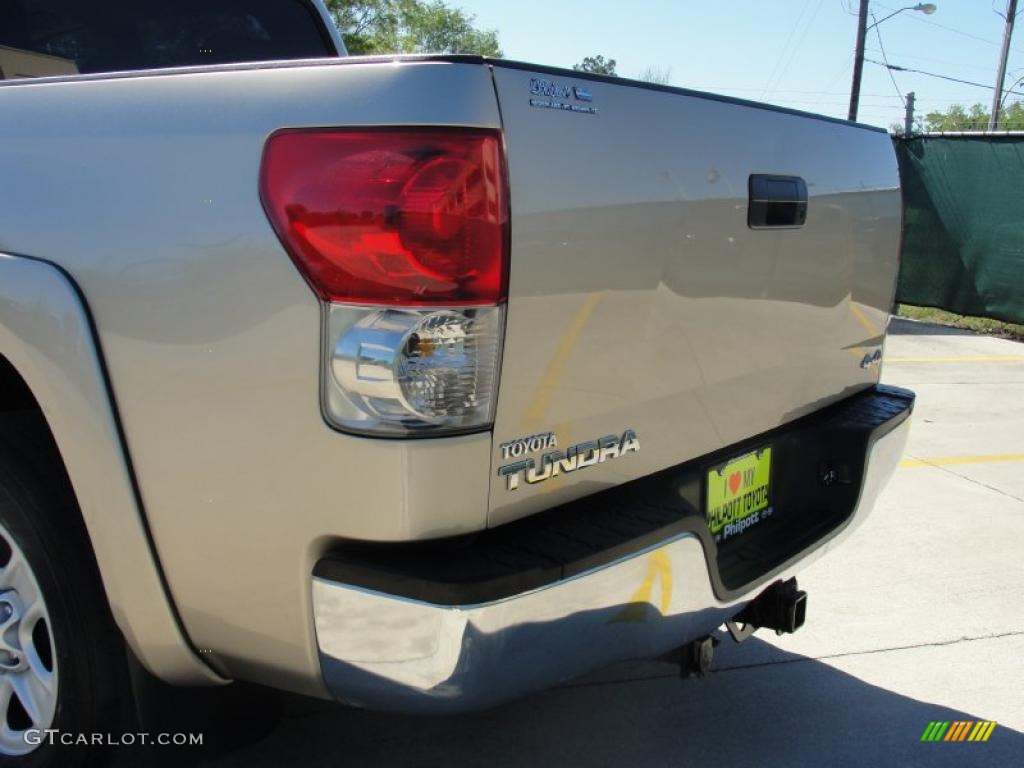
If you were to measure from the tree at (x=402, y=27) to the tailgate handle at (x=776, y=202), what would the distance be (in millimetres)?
25719

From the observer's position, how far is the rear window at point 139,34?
287 cm

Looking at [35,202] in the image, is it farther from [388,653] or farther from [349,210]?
[388,653]

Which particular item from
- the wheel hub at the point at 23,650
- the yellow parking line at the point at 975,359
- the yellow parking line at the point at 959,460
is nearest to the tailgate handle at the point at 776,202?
the wheel hub at the point at 23,650

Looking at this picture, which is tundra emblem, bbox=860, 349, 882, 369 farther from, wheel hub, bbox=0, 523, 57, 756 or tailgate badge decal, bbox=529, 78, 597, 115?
wheel hub, bbox=0, 523, 57, 756

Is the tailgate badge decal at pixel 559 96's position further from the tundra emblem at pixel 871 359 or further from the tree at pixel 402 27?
the tree at pixel 402 27

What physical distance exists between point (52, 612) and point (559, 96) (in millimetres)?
1512

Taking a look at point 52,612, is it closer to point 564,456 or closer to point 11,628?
point 11,628

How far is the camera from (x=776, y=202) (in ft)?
7.39

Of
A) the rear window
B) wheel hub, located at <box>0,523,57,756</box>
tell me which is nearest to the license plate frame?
wheel hub, located at <box>0,523,57,756</box>

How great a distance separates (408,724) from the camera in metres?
2.71

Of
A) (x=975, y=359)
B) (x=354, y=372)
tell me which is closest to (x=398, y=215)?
(x=354, y=372)

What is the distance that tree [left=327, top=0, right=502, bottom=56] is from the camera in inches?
1177

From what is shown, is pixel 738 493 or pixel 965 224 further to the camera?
pixel 965 224
